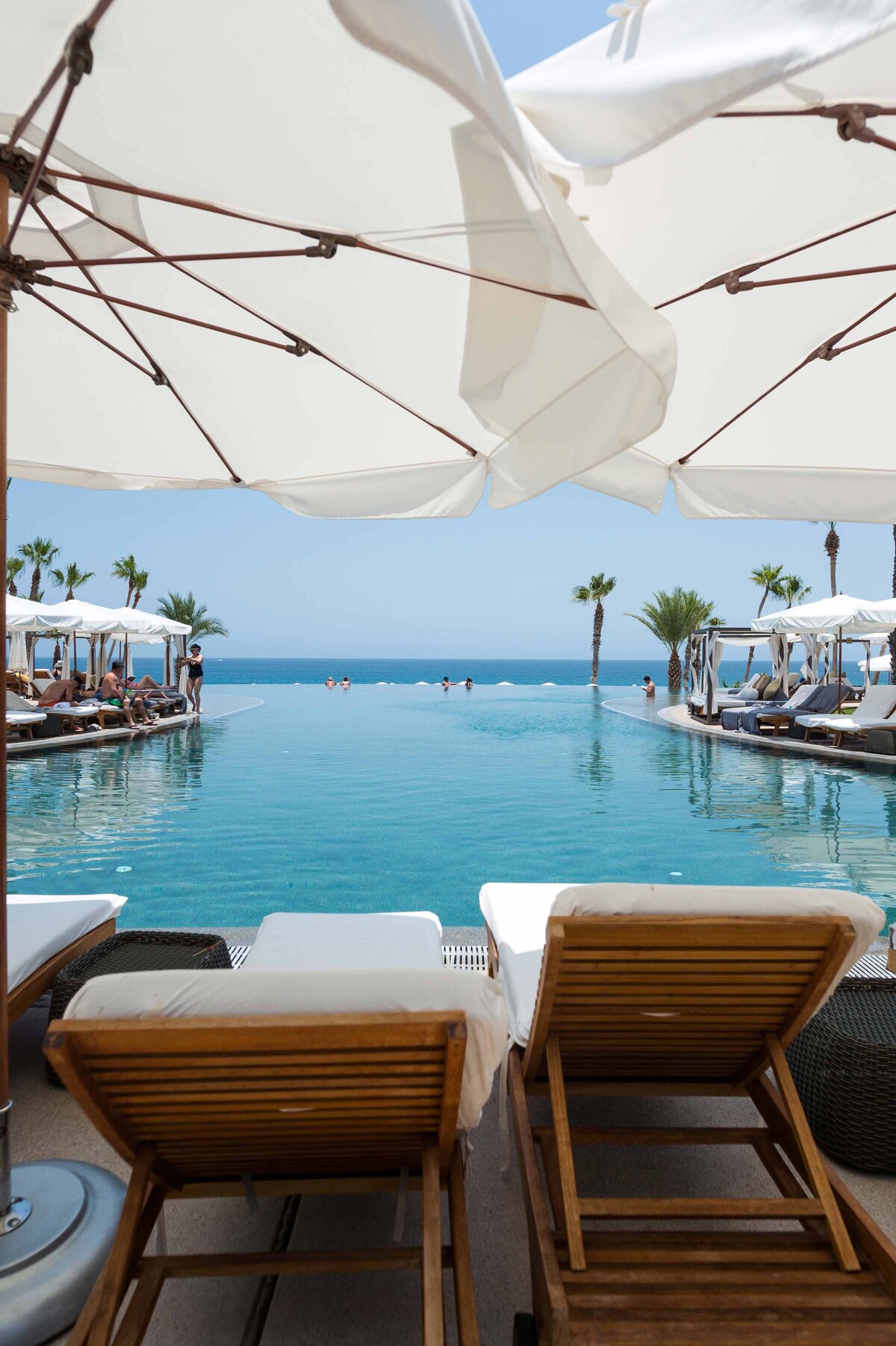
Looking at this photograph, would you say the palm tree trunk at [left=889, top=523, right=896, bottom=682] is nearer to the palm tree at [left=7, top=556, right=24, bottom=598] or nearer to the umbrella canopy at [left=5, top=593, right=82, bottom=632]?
the umbrella canopy at [left=5, top=593, right=82, bottom=632]

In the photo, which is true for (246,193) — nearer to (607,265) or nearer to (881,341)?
(607,265)

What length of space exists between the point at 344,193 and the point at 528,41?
5.35 ft

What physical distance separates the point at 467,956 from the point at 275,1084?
247 centimetres

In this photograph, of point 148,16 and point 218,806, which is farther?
point 218,806

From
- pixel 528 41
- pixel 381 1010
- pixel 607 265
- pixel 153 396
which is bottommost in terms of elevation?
pixel 381 1010

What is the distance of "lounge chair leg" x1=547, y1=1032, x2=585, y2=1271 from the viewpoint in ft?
5.39

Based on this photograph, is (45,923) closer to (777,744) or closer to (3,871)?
(3,871)

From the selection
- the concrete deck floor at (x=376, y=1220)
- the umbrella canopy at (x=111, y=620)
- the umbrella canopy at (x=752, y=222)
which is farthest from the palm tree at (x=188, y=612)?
the concrete deck floor at (x=376, y=1220)

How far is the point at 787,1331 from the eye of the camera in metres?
1.47

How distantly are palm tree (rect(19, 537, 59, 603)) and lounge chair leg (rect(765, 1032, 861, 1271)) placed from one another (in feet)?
135

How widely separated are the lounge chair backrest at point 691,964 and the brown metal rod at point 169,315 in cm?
217

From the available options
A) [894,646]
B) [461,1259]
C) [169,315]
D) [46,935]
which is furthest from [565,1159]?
[894,646]

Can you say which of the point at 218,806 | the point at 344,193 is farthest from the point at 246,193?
the point at 218,806

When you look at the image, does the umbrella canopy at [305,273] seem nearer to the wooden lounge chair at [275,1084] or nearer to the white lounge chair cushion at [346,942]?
the wooden lounge chair at [275,1084]
